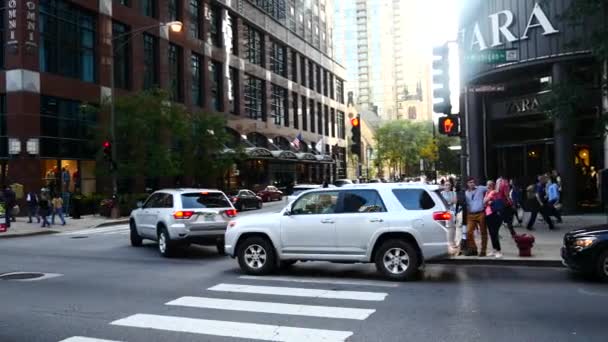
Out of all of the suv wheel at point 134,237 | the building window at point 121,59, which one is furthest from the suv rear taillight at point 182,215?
the building window at point 121,59

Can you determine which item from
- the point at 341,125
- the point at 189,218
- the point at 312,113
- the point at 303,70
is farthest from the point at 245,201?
the point at 341,125

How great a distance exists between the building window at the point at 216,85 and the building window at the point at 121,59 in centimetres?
1213

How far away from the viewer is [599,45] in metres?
13.0

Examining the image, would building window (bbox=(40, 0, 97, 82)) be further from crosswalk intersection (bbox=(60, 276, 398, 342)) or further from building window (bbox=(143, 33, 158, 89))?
crosswalk intersection (bbox=(60, 276, 398, 342))

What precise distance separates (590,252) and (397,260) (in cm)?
315

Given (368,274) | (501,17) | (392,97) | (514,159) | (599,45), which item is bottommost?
(368,274)

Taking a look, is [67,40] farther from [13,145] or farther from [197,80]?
[197,80]

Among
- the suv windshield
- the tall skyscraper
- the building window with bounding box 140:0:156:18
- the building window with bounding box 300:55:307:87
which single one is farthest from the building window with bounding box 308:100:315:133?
the tall skyscraper

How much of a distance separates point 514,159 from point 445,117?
12397mm

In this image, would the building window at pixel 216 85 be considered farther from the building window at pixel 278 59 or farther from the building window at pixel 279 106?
the building window at pixel 278 59

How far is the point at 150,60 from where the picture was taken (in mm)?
43375

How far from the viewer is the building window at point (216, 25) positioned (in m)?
53.2

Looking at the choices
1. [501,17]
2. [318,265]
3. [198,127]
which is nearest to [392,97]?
[198,127]

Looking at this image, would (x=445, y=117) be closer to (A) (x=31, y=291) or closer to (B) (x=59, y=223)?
(A) (x=31, y=291)
